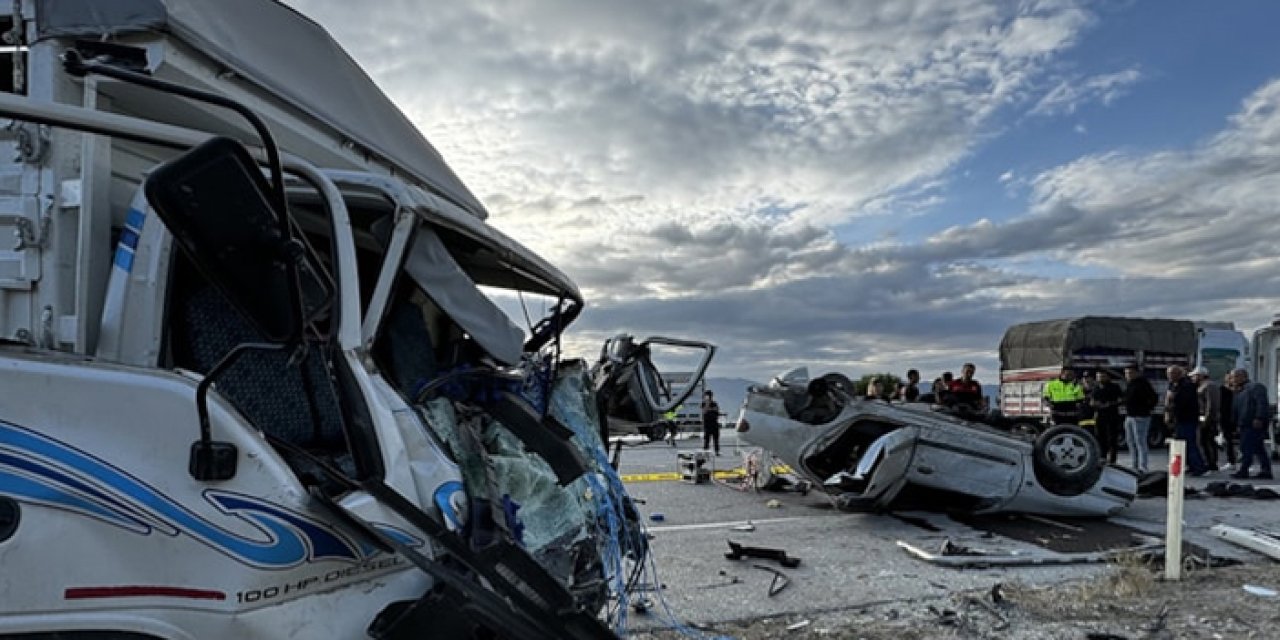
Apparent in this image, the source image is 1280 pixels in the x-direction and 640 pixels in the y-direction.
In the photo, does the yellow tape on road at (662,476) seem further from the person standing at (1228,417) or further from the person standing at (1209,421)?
the person standing at (1228,417)

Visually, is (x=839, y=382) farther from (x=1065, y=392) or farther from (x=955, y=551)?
(x=1065, y=392)

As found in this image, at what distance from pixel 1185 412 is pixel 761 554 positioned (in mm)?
8319

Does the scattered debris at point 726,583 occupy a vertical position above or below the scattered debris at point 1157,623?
below

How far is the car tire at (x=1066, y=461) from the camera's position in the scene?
8461mm

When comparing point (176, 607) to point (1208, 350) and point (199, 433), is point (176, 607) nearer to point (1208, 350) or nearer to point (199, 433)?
point (199, 433)

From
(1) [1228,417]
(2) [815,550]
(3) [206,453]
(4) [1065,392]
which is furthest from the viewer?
(4) [1065,392]

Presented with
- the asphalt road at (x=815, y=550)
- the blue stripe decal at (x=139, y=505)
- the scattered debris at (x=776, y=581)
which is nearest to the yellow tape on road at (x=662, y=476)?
the asphalt road at (x=815, y=550)

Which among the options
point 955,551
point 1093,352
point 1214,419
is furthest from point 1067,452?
point 1093,352

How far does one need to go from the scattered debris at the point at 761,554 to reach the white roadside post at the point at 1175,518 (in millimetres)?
2587

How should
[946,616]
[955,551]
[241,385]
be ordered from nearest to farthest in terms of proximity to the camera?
[241,385] → [946,616] → [955,551]

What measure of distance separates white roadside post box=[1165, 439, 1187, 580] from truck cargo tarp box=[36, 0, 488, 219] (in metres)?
5.20

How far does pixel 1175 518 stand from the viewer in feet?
20.5

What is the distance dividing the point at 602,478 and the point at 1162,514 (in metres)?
7.88

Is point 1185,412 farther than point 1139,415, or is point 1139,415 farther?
point 1139,415
